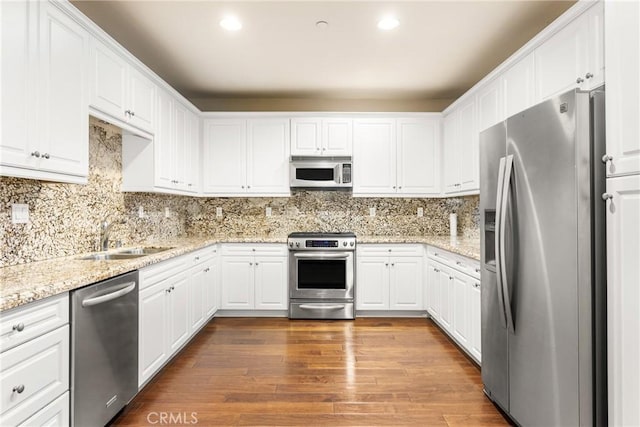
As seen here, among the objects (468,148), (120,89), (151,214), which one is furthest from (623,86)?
(151,214)

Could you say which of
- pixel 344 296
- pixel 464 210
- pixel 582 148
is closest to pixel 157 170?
pixel 344 296

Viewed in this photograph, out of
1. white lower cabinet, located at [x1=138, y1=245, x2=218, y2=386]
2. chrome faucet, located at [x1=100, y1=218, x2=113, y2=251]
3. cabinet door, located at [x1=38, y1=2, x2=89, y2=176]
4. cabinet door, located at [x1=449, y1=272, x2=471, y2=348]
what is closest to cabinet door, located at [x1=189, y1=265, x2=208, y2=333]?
white lower cabinet, located at [x1=138, y1=245, x2=218, y2=386]

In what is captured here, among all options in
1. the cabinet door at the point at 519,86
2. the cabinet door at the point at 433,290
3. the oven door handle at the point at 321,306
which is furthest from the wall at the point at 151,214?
the cabinet door at the point at 519,86

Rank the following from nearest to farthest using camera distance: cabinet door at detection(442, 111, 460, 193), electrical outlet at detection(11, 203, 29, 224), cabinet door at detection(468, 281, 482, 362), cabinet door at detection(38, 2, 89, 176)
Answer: cabinet door at detection(38, 2, 89, 176), electrical outlet at detection(11, 203, 29, 224), cabinet door at detection(468, 281, 482, 362), cabinet door at detection(442, 111, 460, 193)

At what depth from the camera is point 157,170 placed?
9.90 feet

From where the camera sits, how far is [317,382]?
2414mm

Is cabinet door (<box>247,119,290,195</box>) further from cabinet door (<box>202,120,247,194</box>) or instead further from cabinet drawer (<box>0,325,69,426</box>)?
cabinet drawer (<box>0,325,69,426</box>)

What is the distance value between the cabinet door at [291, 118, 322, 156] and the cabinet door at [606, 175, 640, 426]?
3.06 metres

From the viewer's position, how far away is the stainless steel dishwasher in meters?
1.59

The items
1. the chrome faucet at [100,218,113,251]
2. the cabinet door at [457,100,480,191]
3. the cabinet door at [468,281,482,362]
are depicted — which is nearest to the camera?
the cabinet door at [468,281,482,362]

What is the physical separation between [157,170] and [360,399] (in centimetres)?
251

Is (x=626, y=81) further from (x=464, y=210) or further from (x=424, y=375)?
(x=464, y=210)

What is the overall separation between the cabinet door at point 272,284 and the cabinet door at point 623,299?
2.98 m

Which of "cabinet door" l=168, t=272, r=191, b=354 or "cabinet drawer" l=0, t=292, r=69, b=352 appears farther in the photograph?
"cabinet door" l=168, t=272, r=191, b=354
